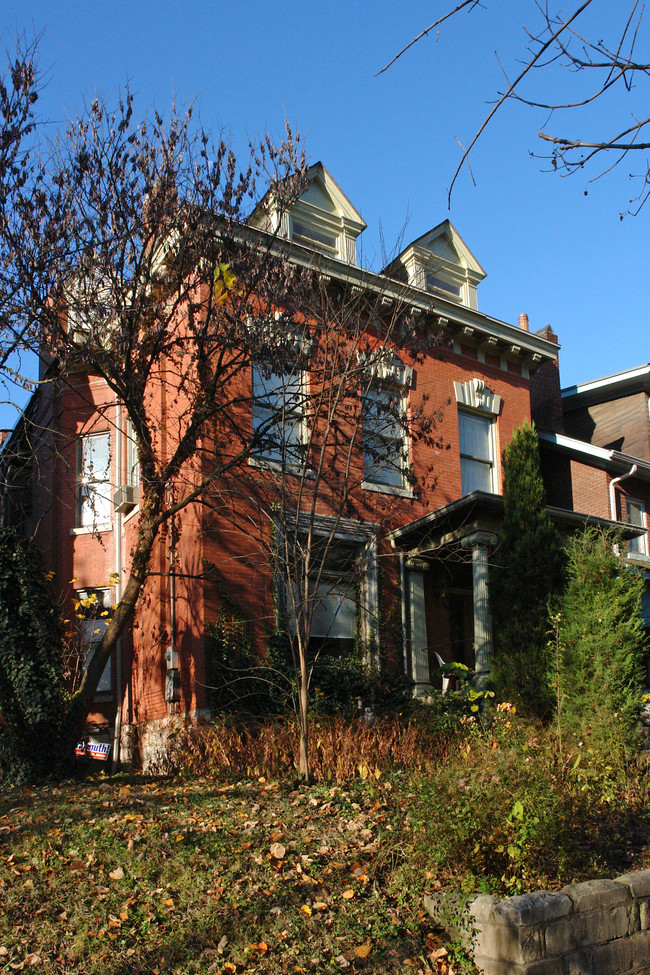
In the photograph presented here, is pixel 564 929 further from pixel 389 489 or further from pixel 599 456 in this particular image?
pixel 599 456

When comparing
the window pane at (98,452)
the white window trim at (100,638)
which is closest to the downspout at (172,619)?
the white window trim at (100,638)

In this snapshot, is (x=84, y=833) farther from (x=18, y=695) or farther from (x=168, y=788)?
(x=18, y=695)

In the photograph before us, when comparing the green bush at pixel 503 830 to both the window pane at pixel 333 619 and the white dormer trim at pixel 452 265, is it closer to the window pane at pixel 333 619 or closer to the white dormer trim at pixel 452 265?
the window pane at pixel 333 619

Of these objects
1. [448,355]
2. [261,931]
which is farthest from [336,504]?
[261,931]

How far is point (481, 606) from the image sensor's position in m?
14.2

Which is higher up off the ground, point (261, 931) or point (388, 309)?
point (388, 309)

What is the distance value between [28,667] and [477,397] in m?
10.2

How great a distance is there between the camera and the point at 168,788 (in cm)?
913

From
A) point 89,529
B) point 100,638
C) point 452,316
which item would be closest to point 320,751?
point 100,638

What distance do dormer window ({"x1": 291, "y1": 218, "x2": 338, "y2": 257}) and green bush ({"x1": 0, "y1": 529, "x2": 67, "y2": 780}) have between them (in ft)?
24.4

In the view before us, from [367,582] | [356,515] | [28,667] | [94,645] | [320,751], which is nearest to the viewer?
[320,751]

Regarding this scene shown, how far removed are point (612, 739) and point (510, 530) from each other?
5.21 metres

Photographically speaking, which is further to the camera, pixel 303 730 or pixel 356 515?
pixel 356 515

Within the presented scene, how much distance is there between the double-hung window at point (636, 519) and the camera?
63.5 feet
